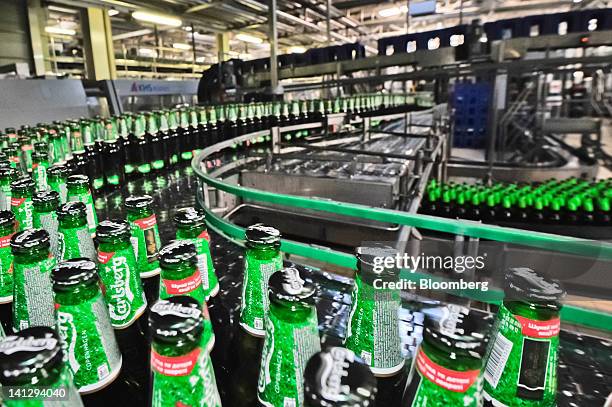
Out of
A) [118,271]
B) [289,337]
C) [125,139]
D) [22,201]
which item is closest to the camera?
[289,337]

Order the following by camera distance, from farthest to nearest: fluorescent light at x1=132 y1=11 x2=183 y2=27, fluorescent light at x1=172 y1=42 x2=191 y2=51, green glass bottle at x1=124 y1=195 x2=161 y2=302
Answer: fluorescent light at x1=172 y1=42 x2=191 y2=51 < fluorescent light at x1=132 y1=11 x2=183 y2=27 < green glass bottle at x1=124 y1=195 x2=161 y2=302

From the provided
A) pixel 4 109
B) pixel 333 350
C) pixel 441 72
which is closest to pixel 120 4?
pixel 4 109

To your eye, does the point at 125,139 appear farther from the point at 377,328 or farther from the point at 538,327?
the point at 538,327

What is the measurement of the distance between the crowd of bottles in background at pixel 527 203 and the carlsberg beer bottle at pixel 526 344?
3114mm

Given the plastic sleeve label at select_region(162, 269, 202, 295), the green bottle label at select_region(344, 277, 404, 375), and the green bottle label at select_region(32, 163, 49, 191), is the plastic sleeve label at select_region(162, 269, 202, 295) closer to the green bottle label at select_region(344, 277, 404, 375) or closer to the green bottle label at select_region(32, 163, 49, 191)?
the green bottle label at select_region(344, 277, 404, 375)

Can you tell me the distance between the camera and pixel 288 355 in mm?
422

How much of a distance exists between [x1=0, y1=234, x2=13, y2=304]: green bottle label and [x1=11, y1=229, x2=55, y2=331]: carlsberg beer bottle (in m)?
0.16

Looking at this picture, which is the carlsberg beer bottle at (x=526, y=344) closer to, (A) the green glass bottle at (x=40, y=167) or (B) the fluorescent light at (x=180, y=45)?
(A) the green glass bottle at (x=40, y=167)

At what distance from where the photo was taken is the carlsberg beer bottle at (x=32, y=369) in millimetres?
333

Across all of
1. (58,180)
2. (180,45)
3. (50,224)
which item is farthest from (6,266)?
(180,45)

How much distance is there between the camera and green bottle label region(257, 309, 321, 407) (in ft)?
1.37

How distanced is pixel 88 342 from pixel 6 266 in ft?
1.13

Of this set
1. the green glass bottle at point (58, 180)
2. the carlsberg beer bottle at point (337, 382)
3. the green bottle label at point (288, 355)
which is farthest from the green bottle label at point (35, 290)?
the green glass bottle at point (58, 180)

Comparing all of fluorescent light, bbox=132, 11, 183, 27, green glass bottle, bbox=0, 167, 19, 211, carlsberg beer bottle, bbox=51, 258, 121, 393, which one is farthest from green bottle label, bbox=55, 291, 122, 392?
fluorescent light, bbox=132, 11, 183, 27
